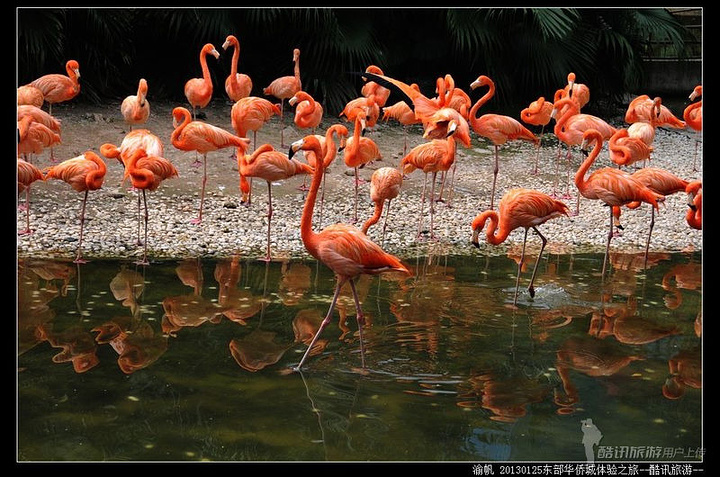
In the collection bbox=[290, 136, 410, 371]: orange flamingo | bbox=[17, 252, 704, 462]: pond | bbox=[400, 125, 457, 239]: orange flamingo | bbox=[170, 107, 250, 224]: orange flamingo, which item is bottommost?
bbox=[17, 252, 704, 462]: pond

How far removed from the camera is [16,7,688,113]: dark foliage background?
39.5 ft

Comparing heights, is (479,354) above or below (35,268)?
below

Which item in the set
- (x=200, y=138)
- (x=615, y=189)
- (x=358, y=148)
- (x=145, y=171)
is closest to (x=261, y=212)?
(x=200, y=138)

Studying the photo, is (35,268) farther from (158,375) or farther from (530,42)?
(530,42)

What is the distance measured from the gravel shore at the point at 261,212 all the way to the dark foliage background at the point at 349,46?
1.02m

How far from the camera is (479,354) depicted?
17.8ft

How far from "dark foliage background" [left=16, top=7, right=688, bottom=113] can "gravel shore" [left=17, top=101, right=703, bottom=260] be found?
1017 mm

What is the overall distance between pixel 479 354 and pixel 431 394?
769 mm

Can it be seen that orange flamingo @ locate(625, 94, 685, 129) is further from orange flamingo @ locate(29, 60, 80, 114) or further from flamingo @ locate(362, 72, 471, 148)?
orange flamingo @ locate(29, 60, 80, 114)

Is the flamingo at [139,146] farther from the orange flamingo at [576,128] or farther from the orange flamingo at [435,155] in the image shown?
the orange flamingo at [576,128]

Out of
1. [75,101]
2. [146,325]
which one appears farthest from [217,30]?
[146,325]

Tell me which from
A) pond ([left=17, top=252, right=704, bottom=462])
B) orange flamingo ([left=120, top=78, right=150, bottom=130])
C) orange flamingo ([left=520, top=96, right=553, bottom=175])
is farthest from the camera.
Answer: orange flamingo ([left=520, top=96, right=553, bottom=175])

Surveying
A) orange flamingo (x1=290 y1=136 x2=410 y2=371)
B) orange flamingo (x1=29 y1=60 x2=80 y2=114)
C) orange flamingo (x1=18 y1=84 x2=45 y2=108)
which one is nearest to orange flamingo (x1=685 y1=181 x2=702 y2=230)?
orange flamingo (x1=290 y1=136 x2=410 y2=371)

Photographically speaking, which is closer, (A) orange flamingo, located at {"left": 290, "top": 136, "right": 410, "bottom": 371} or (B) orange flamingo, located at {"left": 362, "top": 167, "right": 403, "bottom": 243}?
(A) orange flamingo, located at {"left": 290, "top": 136, "right": 410, "bottom": 371}
